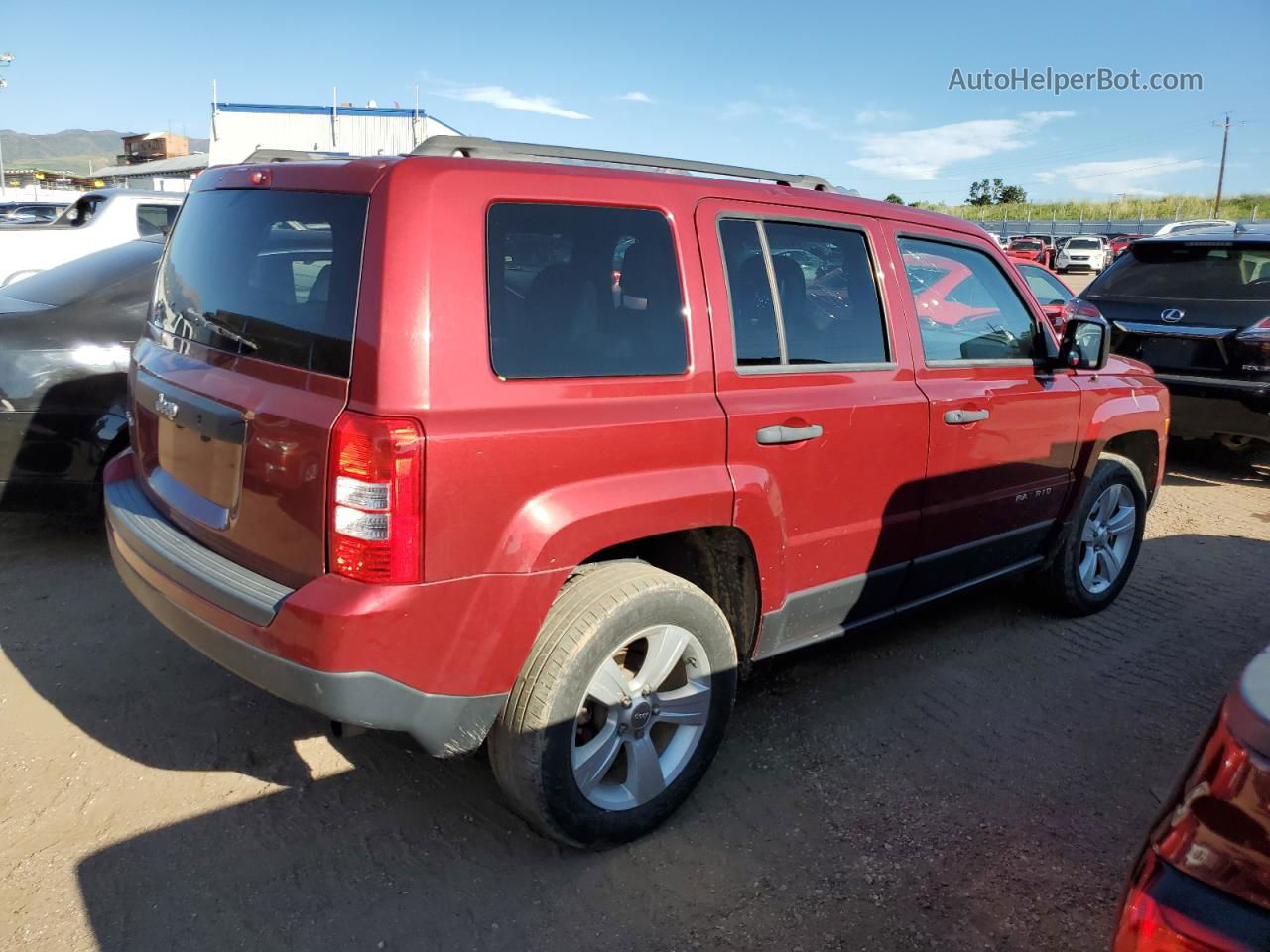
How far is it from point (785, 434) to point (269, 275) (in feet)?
5.16

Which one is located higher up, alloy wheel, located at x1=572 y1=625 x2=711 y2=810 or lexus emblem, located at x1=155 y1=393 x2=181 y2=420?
lexus emblem, located at x1=155 y1=393 x2=181 y2=420

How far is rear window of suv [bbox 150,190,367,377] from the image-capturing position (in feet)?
7.55

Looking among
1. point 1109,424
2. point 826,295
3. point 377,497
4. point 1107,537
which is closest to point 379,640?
point 377,497

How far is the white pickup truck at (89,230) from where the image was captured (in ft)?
26.9

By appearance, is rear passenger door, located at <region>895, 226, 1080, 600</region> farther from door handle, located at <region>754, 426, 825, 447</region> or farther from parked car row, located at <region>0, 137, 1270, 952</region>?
door handle, located at <region>754, 426, 825, 447</region>

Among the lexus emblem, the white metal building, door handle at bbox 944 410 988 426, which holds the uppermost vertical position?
the white metal building

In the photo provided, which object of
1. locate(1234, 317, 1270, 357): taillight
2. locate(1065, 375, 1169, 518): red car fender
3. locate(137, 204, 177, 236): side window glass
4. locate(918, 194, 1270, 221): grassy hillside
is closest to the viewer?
locate(1065, 375, 1169, 518): red car fender

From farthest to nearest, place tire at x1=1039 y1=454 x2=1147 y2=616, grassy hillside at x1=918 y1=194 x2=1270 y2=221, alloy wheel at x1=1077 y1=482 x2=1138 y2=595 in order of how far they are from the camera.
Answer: grassy hillside at x1=918 y1=194 x2=1270 y2=221 → alloy wheel at x1=1077 y1=482 x2=1138 y2=595 → tire at x1=1039 y1=454 x2=1147 y2=616

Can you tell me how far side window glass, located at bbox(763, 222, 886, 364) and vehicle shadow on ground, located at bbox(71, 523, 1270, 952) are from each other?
1.08 meters

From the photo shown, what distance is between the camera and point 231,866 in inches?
103

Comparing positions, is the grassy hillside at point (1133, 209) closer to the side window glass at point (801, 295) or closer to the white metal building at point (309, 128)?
the white metal building at point (309, 128)

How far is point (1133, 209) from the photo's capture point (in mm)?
65062

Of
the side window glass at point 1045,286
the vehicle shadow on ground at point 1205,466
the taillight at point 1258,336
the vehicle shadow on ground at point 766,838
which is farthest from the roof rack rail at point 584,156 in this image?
the side window glass at point 1045,286

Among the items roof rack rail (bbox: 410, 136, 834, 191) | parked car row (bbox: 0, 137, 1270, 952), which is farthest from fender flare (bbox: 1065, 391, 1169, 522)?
roof rack rail (bbox: 410, 136, 834, 191)
